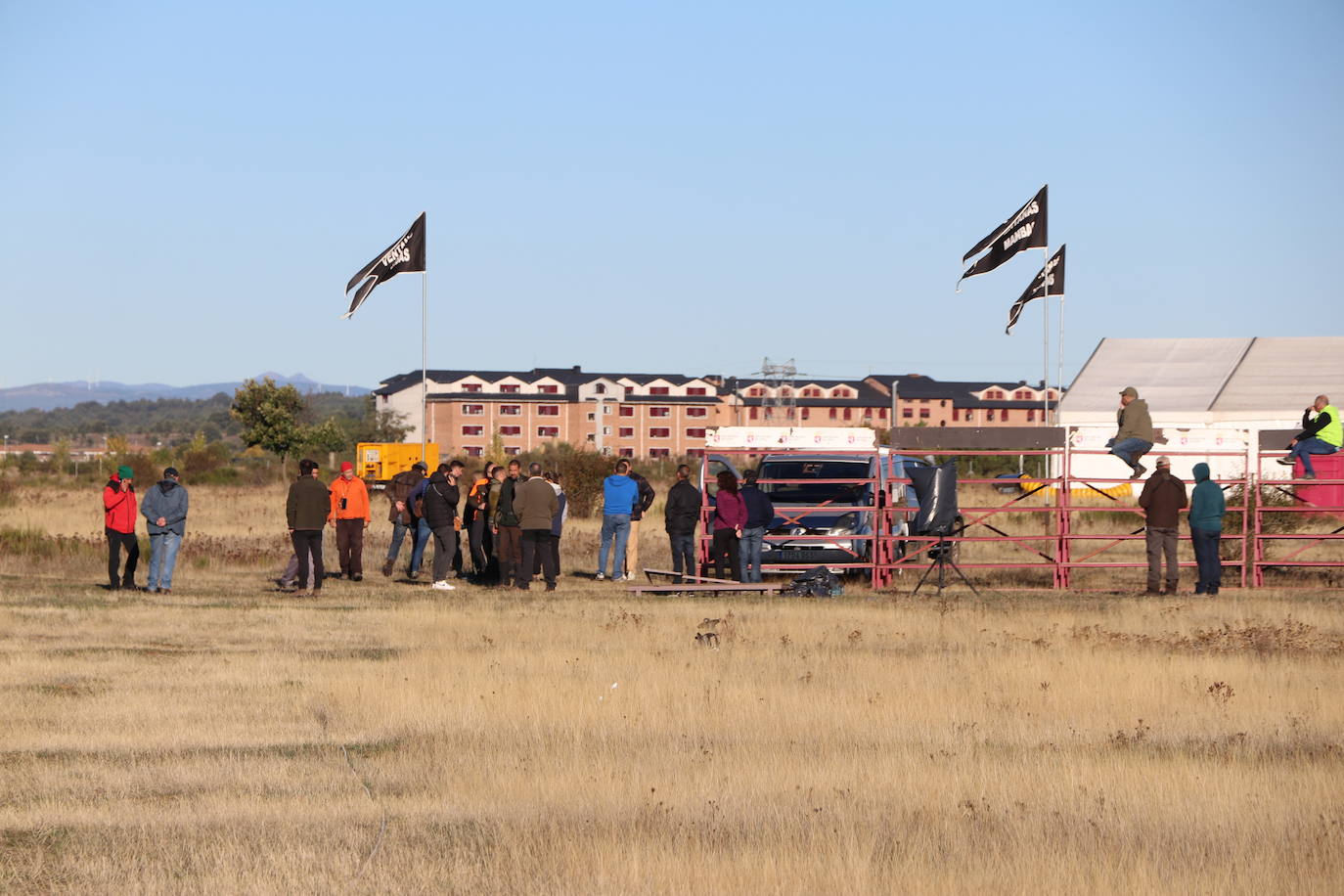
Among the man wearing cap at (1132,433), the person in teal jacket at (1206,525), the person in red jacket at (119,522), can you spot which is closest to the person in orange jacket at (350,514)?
the person in red jacket at (119,522)

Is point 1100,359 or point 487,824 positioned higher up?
point 1100,359

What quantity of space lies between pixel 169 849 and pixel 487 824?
1623 mm

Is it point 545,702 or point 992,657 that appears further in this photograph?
point 992,657

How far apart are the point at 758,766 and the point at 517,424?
127698mm

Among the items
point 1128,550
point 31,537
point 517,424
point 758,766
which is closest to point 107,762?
point 758,766

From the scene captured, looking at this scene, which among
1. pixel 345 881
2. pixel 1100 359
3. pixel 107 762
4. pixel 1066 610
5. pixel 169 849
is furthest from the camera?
pixel 1100 359

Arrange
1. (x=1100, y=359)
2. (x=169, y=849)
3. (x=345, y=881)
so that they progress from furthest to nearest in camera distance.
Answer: (x=1100, y=359), (x=169, y=849), (x=345, y=881)

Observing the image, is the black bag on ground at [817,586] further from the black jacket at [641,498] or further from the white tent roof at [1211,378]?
the white tent roof at [1211,378]

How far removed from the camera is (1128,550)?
33.2 metres

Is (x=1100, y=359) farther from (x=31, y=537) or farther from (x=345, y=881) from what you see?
(x=345, y=881)

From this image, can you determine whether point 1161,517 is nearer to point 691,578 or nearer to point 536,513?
point 691,578

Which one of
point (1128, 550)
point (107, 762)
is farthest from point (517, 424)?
point (107, 762)

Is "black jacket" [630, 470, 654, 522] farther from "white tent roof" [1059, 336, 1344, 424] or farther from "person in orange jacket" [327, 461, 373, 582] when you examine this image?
"white tent roof" [1059, 336, 1344, 424]

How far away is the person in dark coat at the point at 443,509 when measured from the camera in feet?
73.0
